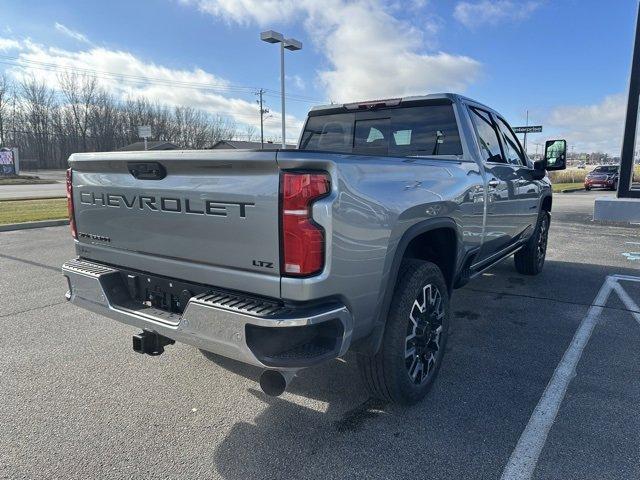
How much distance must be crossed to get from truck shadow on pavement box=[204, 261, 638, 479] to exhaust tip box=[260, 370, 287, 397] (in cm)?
42

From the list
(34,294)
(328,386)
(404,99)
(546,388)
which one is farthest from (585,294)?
(34,294)

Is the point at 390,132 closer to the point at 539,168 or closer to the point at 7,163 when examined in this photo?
the point at 539,168

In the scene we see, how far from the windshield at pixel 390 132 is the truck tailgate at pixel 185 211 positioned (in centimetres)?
184

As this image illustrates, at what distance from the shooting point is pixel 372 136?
14.2 ft

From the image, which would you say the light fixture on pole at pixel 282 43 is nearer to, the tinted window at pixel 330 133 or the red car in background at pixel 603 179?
the tinted window at pixel 330 133

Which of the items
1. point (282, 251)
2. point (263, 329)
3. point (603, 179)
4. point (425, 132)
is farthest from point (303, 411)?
point (603, 179)

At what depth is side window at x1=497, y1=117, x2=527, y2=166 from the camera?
491cm

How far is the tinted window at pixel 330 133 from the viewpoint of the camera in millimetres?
4492

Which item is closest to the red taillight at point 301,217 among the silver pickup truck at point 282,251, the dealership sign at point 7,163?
the silver pickup truck at point 282,251

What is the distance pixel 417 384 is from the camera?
289 cm

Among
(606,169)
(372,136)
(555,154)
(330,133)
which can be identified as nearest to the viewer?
(372,136)

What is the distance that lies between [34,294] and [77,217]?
2.83 m

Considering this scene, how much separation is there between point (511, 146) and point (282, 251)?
13.1 feet

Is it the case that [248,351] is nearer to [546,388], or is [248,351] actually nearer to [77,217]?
[77,217]
